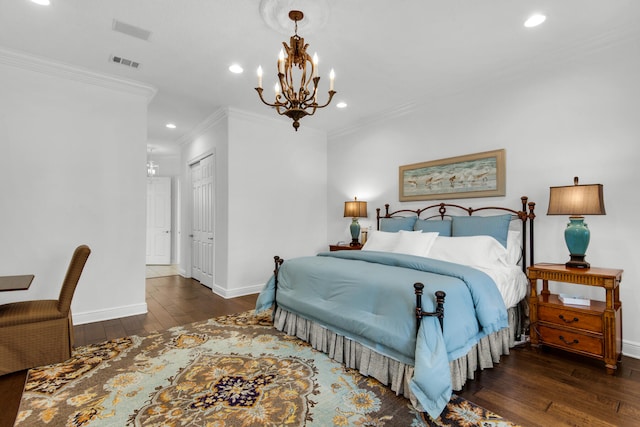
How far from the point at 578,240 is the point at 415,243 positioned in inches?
56.0

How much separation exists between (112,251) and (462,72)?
4513 mm

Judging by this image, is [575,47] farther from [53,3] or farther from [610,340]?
[53,3]

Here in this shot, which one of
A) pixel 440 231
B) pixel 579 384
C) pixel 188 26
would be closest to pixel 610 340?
pixel 579 384

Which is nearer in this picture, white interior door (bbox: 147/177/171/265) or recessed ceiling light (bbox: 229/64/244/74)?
recessed ceiling light (bbox: 229/64/244/74)

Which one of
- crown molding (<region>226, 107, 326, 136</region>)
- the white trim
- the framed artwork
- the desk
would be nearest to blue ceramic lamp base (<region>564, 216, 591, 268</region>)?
the framed artwork

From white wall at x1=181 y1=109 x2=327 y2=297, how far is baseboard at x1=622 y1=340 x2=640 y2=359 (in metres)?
4.07

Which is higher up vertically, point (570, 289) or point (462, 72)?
point (462, 72)

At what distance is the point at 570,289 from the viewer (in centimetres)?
306

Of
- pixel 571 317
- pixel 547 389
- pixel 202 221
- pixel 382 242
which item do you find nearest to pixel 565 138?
pixel 571 317

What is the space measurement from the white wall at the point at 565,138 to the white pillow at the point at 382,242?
0.81 m

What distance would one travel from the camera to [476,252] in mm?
3109

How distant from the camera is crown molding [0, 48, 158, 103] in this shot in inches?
123

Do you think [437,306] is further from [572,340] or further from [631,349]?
[631,349]

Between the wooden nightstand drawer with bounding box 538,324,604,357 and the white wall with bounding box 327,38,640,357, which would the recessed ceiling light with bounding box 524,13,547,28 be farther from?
the wooden nightstand drawer with bounding box 538,324,604,357
